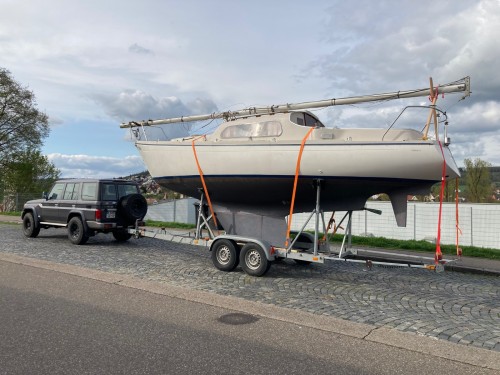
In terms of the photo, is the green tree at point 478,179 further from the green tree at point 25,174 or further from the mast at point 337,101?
the green tree at point 25,174

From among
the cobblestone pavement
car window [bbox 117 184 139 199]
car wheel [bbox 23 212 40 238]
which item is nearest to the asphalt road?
the cobblestone pavement

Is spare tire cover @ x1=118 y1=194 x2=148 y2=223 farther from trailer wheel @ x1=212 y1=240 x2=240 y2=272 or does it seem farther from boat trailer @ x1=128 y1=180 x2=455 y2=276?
trailer wheel @ x1=212 y1=240 x2=240 y2=272

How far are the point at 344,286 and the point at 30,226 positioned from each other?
1128 cm

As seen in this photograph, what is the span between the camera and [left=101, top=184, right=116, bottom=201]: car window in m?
13.1

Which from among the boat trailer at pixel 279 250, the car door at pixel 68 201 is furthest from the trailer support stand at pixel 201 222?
the car door at pixel 68 201

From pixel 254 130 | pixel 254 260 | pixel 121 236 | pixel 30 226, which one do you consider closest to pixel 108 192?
pixel 121 236

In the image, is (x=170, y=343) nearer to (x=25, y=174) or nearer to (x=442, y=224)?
(x=442, y=224)

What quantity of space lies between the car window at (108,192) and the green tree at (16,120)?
2951 centimetres

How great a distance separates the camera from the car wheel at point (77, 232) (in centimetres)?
1318

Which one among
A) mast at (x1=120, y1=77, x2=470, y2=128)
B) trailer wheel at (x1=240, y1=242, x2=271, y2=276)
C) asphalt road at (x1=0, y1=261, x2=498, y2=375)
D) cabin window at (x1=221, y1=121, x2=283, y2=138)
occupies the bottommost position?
asphalt road at (x1=0, y1=261, x2=498, y2=375)

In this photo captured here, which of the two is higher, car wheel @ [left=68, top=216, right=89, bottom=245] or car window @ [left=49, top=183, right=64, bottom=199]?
car window @ [left=49, top=183, right=64, bottom=199]

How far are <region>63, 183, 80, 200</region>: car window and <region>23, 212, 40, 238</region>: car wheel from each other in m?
1.98

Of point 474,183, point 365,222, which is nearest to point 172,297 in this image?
point 365,222

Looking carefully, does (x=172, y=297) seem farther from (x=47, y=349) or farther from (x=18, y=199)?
(x=18, y=199)
